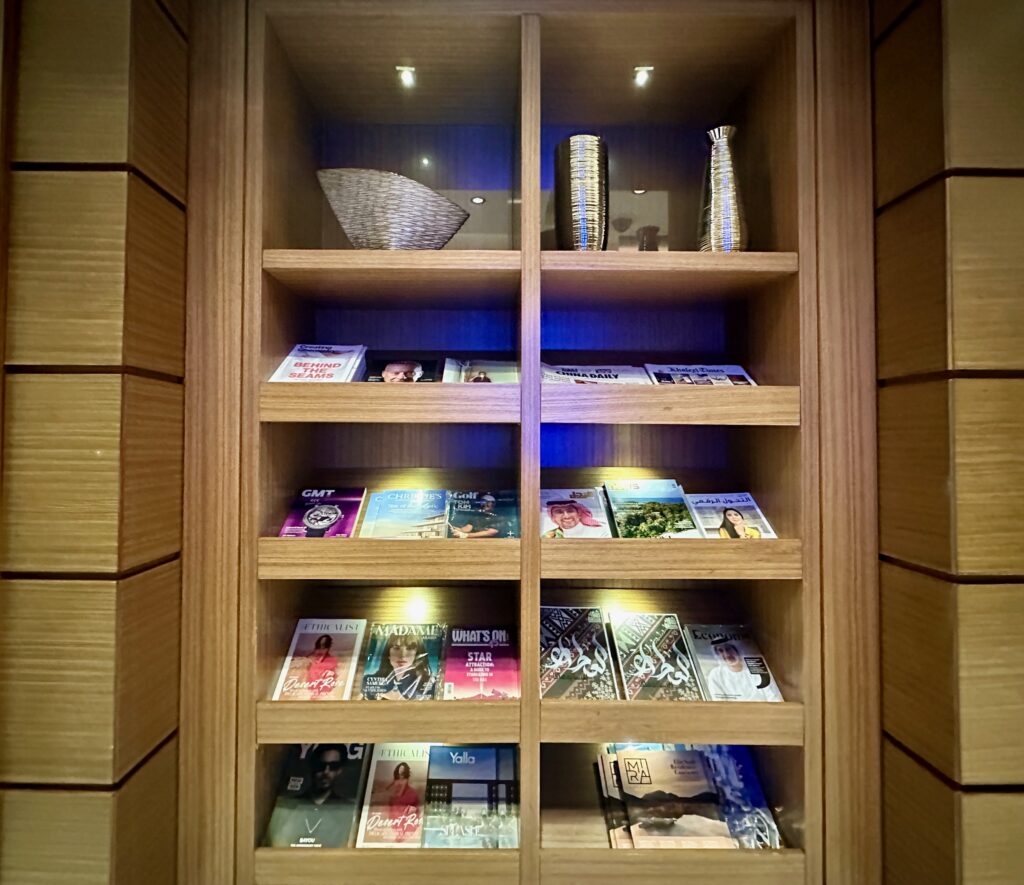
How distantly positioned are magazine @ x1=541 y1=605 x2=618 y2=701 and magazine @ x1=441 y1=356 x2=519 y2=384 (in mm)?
630

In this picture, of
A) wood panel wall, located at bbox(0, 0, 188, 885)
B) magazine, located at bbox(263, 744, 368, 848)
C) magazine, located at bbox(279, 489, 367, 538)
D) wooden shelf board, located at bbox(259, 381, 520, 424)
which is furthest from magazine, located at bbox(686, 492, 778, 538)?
wood panel wall, located at bbox(0, 0, 188, 885)

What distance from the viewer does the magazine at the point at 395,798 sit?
136 cm

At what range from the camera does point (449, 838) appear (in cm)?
136

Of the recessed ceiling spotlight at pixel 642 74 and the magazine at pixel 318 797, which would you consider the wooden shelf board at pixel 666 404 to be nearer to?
the recessed ceiling spotlight at pixel 642 74

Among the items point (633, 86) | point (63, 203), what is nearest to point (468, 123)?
point (633, 86)

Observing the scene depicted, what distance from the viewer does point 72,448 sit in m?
1.13

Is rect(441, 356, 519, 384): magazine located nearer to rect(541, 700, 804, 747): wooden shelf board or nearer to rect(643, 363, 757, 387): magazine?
rect(643, 363, 757, 387): magazine

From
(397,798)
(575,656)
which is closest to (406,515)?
(575,656)

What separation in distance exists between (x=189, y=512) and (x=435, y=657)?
67cm

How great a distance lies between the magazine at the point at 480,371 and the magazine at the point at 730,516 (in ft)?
1.84

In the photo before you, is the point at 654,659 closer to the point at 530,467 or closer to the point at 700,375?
the point at 530,467

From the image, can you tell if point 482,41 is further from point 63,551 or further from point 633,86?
point 63,551

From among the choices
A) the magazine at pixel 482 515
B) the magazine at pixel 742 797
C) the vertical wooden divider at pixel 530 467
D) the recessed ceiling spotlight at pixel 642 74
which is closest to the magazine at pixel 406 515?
the magazine at pixel 482 515

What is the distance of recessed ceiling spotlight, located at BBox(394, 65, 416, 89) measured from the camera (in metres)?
1.56
